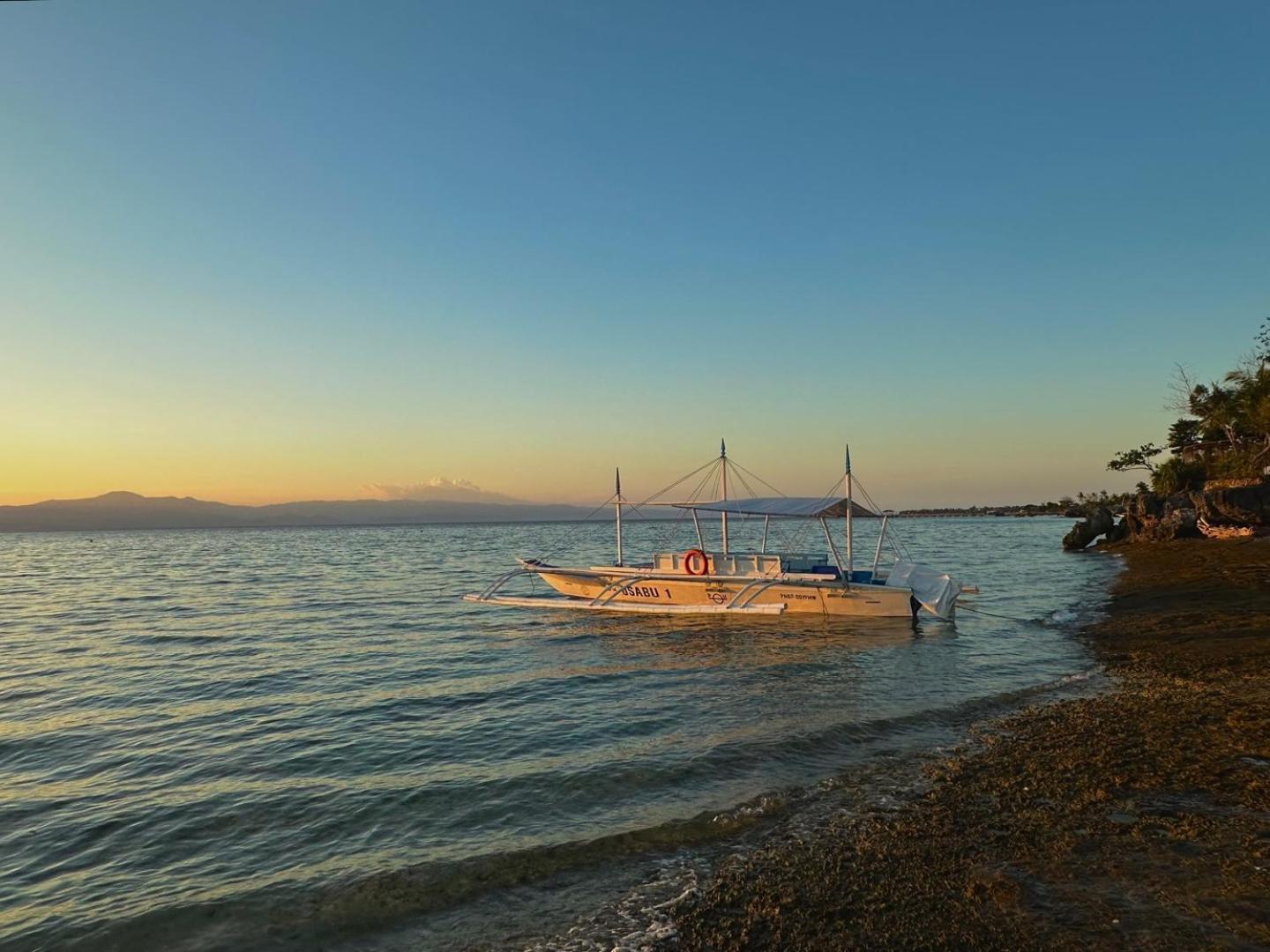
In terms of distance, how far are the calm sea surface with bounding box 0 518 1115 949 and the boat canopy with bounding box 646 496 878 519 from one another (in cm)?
430

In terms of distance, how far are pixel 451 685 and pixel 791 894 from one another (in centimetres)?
1099

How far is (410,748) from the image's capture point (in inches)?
436

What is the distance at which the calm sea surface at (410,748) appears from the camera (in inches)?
266

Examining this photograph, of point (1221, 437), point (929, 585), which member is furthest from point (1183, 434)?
point (929, 585)

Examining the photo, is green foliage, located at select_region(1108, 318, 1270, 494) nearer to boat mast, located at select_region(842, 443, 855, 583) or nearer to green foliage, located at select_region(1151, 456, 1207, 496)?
green foliage, located at select_region(1151, 456, 1207, 496)

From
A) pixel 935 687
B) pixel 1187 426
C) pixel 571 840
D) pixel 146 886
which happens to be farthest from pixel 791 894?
pixel 1187 426

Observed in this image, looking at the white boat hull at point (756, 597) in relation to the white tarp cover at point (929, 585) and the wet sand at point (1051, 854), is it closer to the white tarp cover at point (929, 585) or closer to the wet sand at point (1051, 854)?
the white tarp cover at point (929, 585)

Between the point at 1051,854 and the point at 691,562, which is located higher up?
the point at 691,562

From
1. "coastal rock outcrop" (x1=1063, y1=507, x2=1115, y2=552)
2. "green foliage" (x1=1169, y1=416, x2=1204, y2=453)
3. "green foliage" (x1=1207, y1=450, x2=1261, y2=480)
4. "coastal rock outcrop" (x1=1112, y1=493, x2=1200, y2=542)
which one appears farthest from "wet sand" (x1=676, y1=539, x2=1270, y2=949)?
"green foliage" (x1=1169, y1=416, x2=1204, y2=453)

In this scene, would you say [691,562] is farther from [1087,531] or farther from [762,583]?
[1087,531]

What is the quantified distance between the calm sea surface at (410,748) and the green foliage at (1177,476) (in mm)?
36749

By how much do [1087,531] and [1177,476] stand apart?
28.4ft

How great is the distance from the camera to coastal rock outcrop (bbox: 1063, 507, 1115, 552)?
50469mm

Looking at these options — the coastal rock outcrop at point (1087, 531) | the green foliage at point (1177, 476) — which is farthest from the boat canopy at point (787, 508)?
the green foliage at point (1177, 476)
